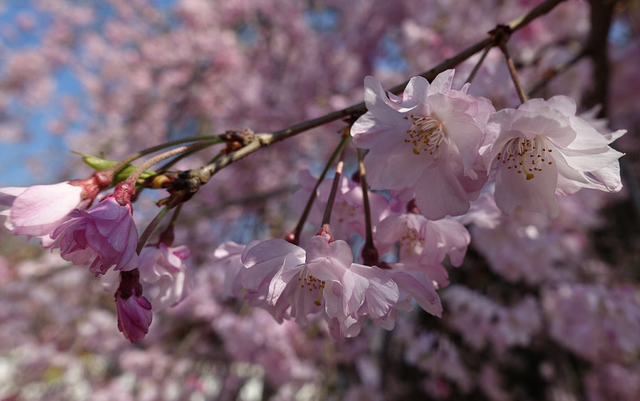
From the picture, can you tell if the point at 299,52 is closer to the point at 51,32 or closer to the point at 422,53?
the point at 422,53

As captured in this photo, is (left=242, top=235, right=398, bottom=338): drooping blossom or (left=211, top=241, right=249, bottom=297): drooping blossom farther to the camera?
(left=211, top=241, right=249, bottom=297): drooping blossom

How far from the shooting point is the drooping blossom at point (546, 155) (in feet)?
1.63

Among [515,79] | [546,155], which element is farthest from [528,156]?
[515,79]

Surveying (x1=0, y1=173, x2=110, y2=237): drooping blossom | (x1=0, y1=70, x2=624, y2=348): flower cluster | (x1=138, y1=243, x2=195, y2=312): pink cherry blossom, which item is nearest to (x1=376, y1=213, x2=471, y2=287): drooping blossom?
(x1=0, y1=70, x2=624, y2=348): flower cluster

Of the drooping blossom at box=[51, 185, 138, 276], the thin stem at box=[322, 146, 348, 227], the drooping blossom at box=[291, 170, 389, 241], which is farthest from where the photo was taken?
the drooping blossom at box=[291, 170, 389, 241]

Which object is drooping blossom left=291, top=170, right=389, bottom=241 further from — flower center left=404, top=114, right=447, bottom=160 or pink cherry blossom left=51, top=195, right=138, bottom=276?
pink cherry blossom left=51, top=195, right=138, bottom=276

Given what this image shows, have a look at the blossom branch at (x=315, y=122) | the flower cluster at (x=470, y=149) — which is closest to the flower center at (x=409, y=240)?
the flower cluster at (x=470, y=149)

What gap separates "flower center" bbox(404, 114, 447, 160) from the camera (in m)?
0.61

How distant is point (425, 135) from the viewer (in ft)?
2.05

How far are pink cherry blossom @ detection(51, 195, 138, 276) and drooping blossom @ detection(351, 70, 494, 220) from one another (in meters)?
0.38

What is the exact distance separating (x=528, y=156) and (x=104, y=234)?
69 cm

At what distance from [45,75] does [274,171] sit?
811cm

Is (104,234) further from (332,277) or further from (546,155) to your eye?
(546,155)

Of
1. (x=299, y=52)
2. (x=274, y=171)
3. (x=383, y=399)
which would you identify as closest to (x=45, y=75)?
(x=299, y=52)
